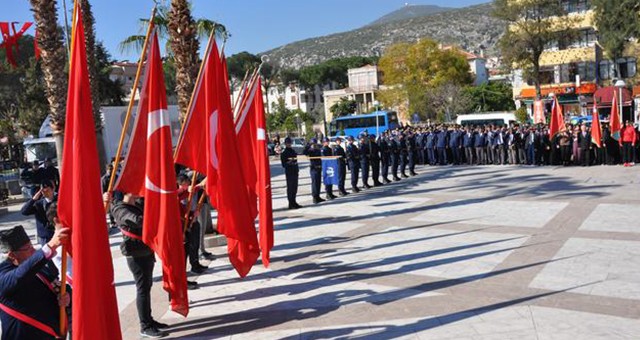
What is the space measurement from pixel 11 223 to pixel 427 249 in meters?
13.8

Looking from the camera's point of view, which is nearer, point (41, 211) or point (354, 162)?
point (41, 211)

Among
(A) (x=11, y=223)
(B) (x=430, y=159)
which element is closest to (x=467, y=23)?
(B) (x=430, y=159)

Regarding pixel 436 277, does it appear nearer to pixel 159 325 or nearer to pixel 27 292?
pixel 159 325

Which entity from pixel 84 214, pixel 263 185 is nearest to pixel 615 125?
pixel 263 185

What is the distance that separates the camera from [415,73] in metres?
60.6

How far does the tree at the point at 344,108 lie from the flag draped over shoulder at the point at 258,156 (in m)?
74.1

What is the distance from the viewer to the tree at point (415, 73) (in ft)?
195

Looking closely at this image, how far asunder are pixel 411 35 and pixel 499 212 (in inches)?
6411

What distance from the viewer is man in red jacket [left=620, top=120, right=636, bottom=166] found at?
20078mm

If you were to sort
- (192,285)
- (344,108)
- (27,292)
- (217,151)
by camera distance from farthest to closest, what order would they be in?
(344,108) → (192,285) → (217,151) → (27,292)

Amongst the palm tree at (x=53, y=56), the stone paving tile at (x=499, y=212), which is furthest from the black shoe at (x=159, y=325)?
the palm tree at (x=53, y=56)

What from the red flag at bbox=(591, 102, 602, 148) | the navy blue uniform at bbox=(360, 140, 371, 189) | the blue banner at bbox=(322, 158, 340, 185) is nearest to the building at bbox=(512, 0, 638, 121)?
the red flag at bbox=(591, 102, 602, 148)

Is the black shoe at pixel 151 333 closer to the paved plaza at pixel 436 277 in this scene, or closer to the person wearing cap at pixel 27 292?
the paved plaza at pixel 436 277

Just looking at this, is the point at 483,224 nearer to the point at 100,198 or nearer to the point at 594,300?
the point at 594,300
